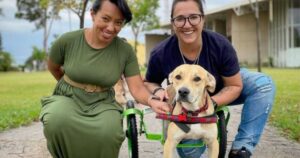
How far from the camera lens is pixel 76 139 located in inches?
165

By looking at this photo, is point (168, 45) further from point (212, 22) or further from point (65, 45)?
point (212, 22)

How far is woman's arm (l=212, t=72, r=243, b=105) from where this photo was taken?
171 inches

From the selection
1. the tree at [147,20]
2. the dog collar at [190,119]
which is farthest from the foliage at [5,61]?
the dog collar at [190,119]

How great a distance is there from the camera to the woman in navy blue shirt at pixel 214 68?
430 cm

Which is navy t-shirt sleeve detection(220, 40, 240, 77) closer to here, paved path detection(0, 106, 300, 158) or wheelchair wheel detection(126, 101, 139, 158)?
wheelchair wheel detection(126, 101, 139, 158)

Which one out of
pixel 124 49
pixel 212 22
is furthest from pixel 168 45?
pixel 212 22

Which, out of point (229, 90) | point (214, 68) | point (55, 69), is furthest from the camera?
point (55, 69)

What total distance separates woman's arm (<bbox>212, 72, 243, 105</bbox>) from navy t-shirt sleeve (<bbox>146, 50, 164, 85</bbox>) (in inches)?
24.8

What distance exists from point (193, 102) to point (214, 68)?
27.2 inches

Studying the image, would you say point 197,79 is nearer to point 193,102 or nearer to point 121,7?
point 193,102

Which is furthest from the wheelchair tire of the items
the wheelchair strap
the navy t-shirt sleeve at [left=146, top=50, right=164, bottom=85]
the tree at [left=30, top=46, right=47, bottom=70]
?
the tree at [left=30, top=46, right=47, bottom=70]

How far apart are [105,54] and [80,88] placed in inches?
15.4

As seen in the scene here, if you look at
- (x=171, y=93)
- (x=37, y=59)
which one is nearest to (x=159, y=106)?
(x=171, y=93)

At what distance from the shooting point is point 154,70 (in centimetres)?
477
